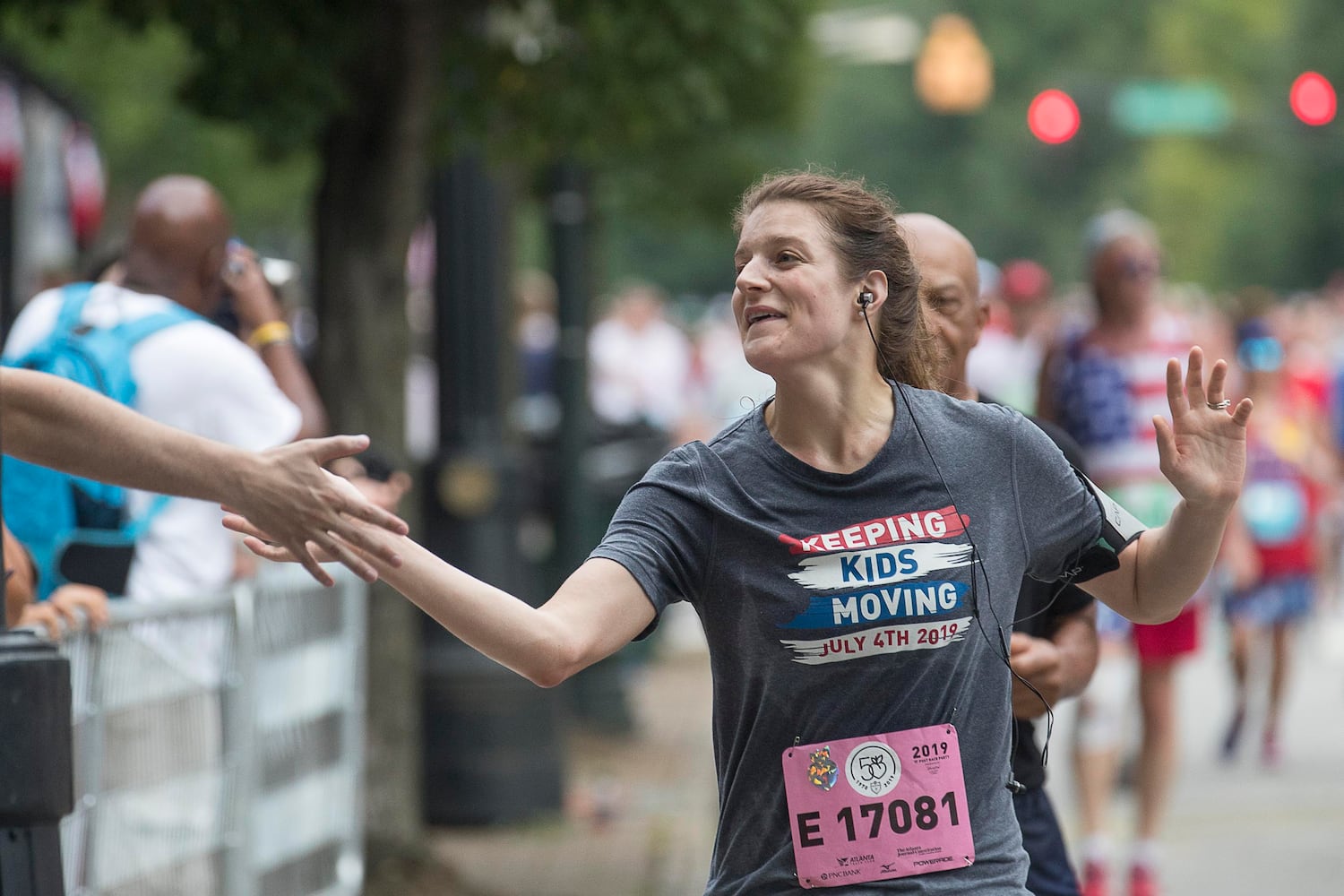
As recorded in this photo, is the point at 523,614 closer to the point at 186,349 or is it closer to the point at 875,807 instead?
the point at 875,807

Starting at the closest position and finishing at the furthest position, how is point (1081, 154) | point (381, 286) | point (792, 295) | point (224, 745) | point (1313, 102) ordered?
point (792, 295), point (224, 745), point (381, 286), point (1313, 102), point (1081, 154)

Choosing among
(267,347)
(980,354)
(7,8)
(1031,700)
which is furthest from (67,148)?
(1031,700)

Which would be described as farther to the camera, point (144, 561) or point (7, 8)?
point (7, 8)

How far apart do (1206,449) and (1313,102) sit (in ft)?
45.8

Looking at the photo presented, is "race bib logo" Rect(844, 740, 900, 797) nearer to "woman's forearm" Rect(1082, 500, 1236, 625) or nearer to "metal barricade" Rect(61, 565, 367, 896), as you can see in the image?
"woman's forearm" Rect(1082, 500, 1236, 625)

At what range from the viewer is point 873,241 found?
129 inches

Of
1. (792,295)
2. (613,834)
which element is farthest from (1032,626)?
(613,834)

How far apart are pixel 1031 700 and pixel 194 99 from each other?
12.8 ft

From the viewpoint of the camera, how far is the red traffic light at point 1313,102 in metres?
16.2

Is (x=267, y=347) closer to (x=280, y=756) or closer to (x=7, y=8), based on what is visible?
(x=280, y=756)

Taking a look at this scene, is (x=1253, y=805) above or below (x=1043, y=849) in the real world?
below

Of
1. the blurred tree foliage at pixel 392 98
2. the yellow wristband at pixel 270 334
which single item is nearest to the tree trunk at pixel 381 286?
the blurred tree foliage at pixel 392 98

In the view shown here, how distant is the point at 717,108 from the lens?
713cm

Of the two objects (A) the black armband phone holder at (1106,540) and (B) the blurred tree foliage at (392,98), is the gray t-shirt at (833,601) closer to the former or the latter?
(A) the black armband phone holder at (1106,540)
